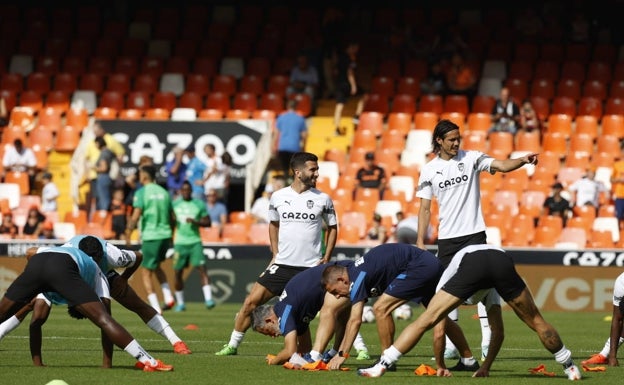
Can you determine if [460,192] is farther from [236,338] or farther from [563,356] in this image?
[236,338]

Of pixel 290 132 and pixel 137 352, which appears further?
pixel 290 132

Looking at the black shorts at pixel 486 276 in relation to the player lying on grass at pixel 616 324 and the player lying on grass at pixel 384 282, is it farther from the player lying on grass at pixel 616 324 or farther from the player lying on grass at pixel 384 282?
the player lying on grass at pixel 616 324

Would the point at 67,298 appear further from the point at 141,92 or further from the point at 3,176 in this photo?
the point at 141,92

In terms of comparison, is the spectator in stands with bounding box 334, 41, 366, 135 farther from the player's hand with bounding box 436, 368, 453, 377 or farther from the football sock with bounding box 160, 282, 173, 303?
the player's hand with bounding box 436, 368, 453, 377

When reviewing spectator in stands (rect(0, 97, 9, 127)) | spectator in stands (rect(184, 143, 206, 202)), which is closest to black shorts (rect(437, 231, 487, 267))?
spectator in stands (rect(184, 143, 206, 202))

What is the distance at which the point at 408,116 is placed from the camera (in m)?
30.8

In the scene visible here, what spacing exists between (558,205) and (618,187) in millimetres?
1219

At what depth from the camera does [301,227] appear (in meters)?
15.6

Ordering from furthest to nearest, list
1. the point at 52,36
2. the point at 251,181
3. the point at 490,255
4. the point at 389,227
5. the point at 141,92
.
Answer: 1. the point at 52,36
2. the point at 141,92
3. the point at 251,181
4. the point at 389,227
5. the point at 490,255

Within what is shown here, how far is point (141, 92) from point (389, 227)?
783 centimetres

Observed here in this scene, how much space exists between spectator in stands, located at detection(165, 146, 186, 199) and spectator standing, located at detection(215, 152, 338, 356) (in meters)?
13.2

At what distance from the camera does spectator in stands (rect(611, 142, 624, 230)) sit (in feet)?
88.7

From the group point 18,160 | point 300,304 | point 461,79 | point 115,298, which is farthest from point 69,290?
point 461,79

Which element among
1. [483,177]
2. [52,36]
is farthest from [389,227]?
[52,36]
